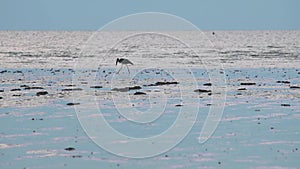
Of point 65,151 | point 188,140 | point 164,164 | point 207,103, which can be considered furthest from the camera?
point 207,103

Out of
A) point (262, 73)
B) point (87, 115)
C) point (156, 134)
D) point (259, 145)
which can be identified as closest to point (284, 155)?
point (259, 145)

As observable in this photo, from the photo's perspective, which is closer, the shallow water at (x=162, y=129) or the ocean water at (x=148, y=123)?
the shallow water at (x=162, y=129)

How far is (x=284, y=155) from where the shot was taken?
68.5ft

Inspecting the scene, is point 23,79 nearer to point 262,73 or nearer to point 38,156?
point 262,73

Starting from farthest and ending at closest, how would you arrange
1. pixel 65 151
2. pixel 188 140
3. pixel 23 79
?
pixel 23 79
pixel 188 140
pixel 65 151

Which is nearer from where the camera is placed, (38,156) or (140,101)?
(38,156)

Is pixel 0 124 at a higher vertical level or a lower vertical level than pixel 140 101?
lower

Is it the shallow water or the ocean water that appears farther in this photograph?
the ocean water

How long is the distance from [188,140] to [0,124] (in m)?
9.63

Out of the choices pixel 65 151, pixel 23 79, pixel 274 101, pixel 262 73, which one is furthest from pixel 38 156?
pixel 262 73

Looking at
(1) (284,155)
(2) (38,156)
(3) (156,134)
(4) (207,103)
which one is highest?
(4) (207,103)

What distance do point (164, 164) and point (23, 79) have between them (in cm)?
3708

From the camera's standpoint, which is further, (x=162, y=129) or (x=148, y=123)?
(x=148, y=123)

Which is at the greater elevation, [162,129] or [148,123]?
[148,123]
